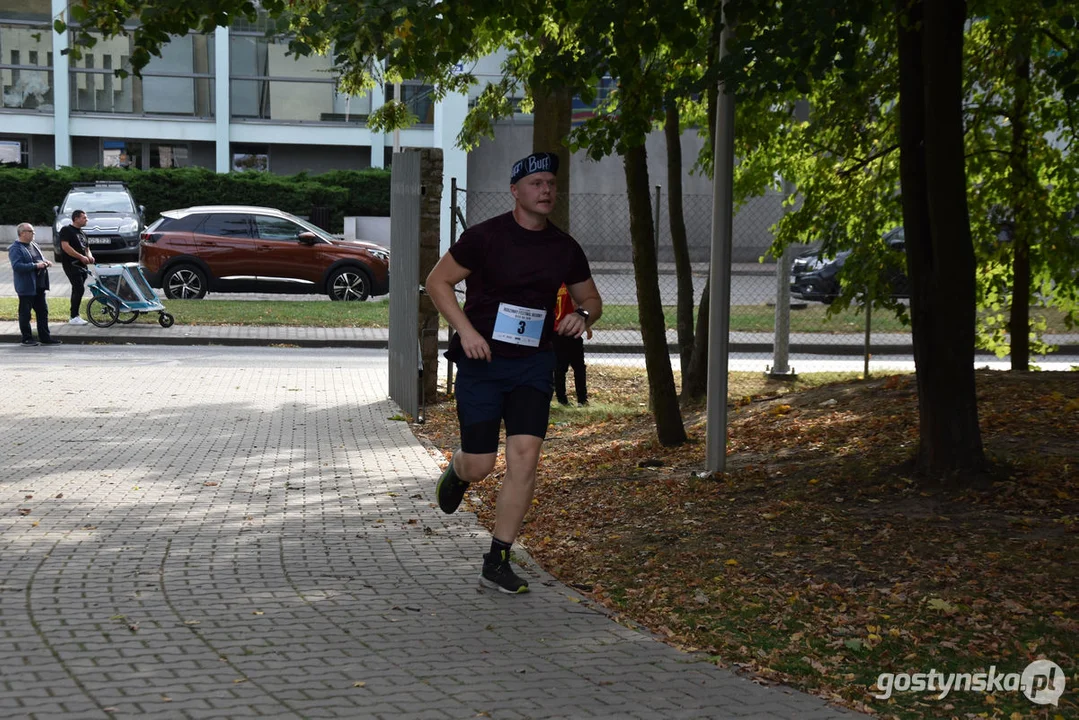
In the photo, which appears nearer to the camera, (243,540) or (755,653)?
(755,653)

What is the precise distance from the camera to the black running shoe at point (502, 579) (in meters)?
6.15

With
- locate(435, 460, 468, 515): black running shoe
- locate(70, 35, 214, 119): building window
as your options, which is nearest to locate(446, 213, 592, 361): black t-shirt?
locate(435, 460, 468, 515): black running shoe

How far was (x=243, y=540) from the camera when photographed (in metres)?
7.20

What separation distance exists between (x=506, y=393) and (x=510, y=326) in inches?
12.7

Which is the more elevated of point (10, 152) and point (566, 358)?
point (10, 152)

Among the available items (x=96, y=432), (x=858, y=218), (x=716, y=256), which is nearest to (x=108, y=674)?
(x=716, y=256)

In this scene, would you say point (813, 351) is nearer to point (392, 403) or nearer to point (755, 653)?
point (392, 403)

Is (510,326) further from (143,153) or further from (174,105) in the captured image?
(143,153)

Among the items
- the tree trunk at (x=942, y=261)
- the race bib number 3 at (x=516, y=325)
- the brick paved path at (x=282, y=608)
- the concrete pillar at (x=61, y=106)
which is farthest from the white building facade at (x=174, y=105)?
the race bib number 3 at (x=516, y=325)

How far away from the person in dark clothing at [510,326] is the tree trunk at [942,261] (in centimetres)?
237

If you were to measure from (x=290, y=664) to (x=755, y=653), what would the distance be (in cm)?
175

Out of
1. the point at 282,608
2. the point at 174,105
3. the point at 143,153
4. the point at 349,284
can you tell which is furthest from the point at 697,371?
the point at 143,153

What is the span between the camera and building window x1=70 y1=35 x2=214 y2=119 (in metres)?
45.1

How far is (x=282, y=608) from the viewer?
5766 mm
